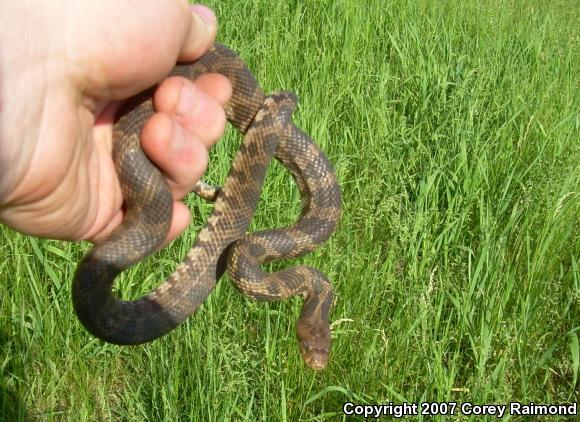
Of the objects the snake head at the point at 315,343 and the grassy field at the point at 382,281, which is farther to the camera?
the grassy field at the point at 382,281

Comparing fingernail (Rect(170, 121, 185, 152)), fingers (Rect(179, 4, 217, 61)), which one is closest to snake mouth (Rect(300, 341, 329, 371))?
fingernail (Rect(170, 121, 185, 152))

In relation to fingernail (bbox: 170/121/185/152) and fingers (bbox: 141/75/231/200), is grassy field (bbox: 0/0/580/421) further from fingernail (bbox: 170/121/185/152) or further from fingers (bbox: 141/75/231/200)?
fingernail (bbox: 170/121/185/152)

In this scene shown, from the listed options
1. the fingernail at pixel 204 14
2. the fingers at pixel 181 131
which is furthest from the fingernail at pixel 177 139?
the fingernail at pixel 204 14

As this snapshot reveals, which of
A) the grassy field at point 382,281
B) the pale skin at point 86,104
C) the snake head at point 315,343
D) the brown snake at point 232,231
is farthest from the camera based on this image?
the grassy field at point 382,281

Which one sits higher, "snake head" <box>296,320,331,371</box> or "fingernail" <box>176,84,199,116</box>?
A: "fingernail" <box>176,84,199,116</box>

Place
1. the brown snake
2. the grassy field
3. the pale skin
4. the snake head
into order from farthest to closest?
the grassy field → the snake head → the brown snake → the pale skin

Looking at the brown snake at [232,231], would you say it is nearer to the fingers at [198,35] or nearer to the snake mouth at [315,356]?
the snake mouth at [315,356]

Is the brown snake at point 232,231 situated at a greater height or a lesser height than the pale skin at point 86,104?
lesser

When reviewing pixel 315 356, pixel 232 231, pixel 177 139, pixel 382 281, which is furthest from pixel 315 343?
pixel 177 139
